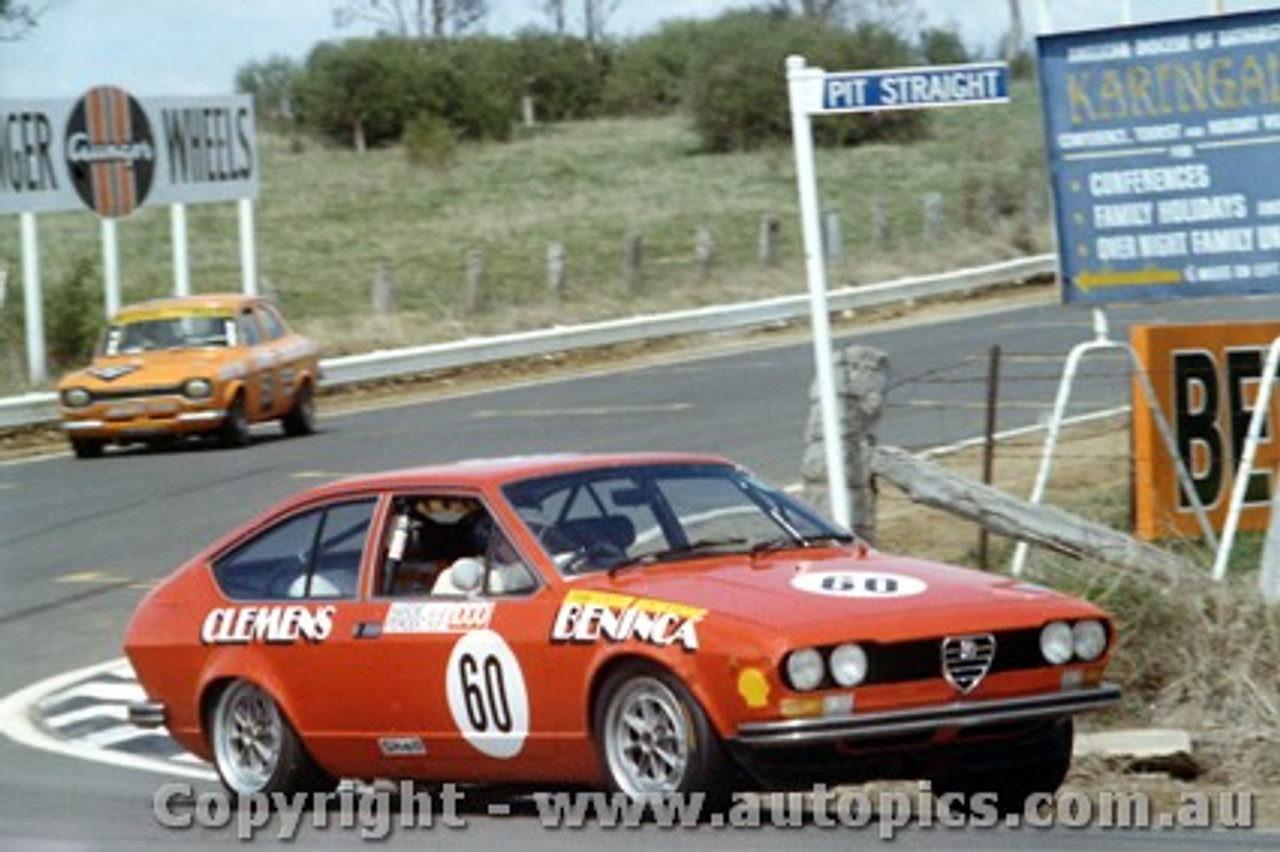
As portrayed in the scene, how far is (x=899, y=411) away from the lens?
85.8 feet

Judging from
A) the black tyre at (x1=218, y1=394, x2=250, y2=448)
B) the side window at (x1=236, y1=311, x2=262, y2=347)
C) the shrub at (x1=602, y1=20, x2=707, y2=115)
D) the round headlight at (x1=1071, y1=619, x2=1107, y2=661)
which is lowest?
the round headlight at (x1=1071, y1=619, x2=1107, y2=661)

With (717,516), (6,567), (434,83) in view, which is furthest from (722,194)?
(717,516)

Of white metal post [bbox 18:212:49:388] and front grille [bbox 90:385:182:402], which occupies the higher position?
white metal post [bbox 18:212:49:388]

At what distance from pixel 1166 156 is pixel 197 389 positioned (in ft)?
47.9

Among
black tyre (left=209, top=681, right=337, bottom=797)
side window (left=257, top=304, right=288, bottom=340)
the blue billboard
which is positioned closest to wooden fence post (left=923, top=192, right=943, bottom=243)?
side window (left=257, top=304, right=288, bottom=340)

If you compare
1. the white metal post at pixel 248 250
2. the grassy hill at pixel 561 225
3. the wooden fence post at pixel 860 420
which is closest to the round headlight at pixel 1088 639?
the wooden fence post at pixel 860 420

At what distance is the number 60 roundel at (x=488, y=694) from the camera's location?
9.66m

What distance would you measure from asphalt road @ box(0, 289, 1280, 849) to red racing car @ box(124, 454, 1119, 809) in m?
0.34

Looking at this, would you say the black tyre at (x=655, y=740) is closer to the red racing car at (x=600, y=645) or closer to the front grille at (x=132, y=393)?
the red racing car at (x=600, y=645)

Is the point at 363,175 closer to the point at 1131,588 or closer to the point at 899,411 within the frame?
the point at 899,411

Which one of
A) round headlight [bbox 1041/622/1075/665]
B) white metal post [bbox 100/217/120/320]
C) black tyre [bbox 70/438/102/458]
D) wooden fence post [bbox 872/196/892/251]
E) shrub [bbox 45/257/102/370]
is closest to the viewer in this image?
round headlight [bbox 1041/622/1075/665]

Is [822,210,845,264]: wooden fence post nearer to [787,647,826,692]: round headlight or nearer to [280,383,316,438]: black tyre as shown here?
[280,383,316,438]: black tyre

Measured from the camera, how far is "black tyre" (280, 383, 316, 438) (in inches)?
1113

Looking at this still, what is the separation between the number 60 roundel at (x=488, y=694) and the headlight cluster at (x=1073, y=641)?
178cm
